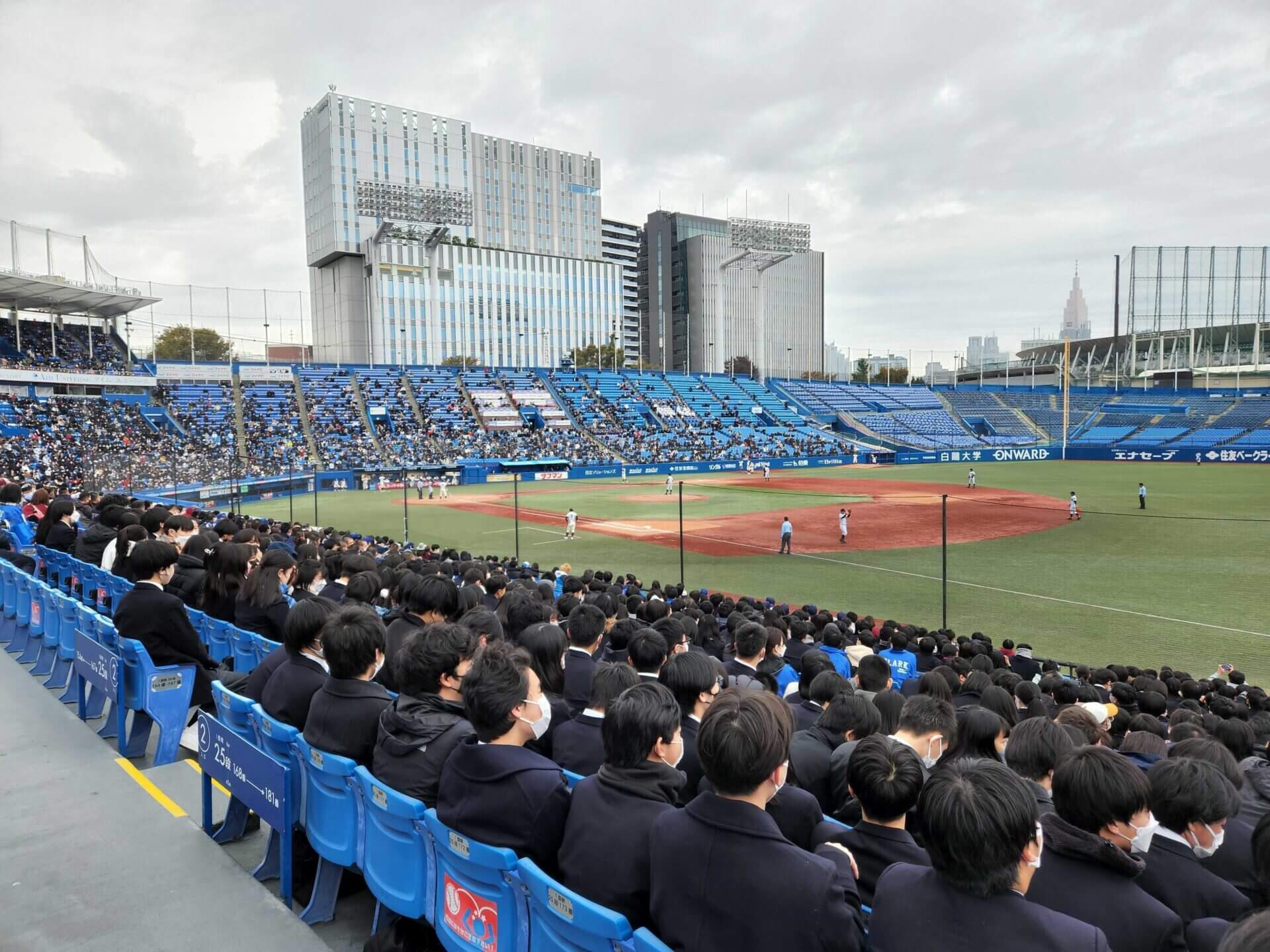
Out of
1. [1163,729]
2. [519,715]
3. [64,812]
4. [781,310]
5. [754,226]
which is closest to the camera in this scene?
[519,715]

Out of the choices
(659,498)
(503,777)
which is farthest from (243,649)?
(659,498)

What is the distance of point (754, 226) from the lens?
89750 mm

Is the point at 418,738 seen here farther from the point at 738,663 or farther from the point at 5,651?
the point at 5,651

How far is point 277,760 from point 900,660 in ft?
24.3

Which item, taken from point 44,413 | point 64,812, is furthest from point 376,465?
point 64,812

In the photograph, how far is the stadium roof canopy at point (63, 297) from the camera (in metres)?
45.1

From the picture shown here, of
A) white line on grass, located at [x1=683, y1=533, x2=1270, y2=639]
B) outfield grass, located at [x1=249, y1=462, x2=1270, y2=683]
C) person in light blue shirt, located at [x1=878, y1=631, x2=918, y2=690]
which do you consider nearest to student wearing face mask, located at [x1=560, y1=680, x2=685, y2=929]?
person in light blue shirt, located at [x1=878, y1=631, x2=918, y2=690]

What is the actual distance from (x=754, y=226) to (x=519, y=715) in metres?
92.3

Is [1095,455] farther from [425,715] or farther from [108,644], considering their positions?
[425,715]

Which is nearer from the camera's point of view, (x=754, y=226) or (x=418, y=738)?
(x=418, y=738)

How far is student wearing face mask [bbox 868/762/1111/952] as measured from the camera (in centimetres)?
228

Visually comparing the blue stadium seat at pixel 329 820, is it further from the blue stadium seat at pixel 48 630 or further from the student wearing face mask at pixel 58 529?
the student wearing face mask at pixel 58 529

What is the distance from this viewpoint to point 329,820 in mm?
4480

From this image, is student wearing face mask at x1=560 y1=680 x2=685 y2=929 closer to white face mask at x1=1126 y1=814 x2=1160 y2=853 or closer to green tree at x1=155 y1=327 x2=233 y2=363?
white face mask at x1=1126 y1=814 x2=1160 y2=853
